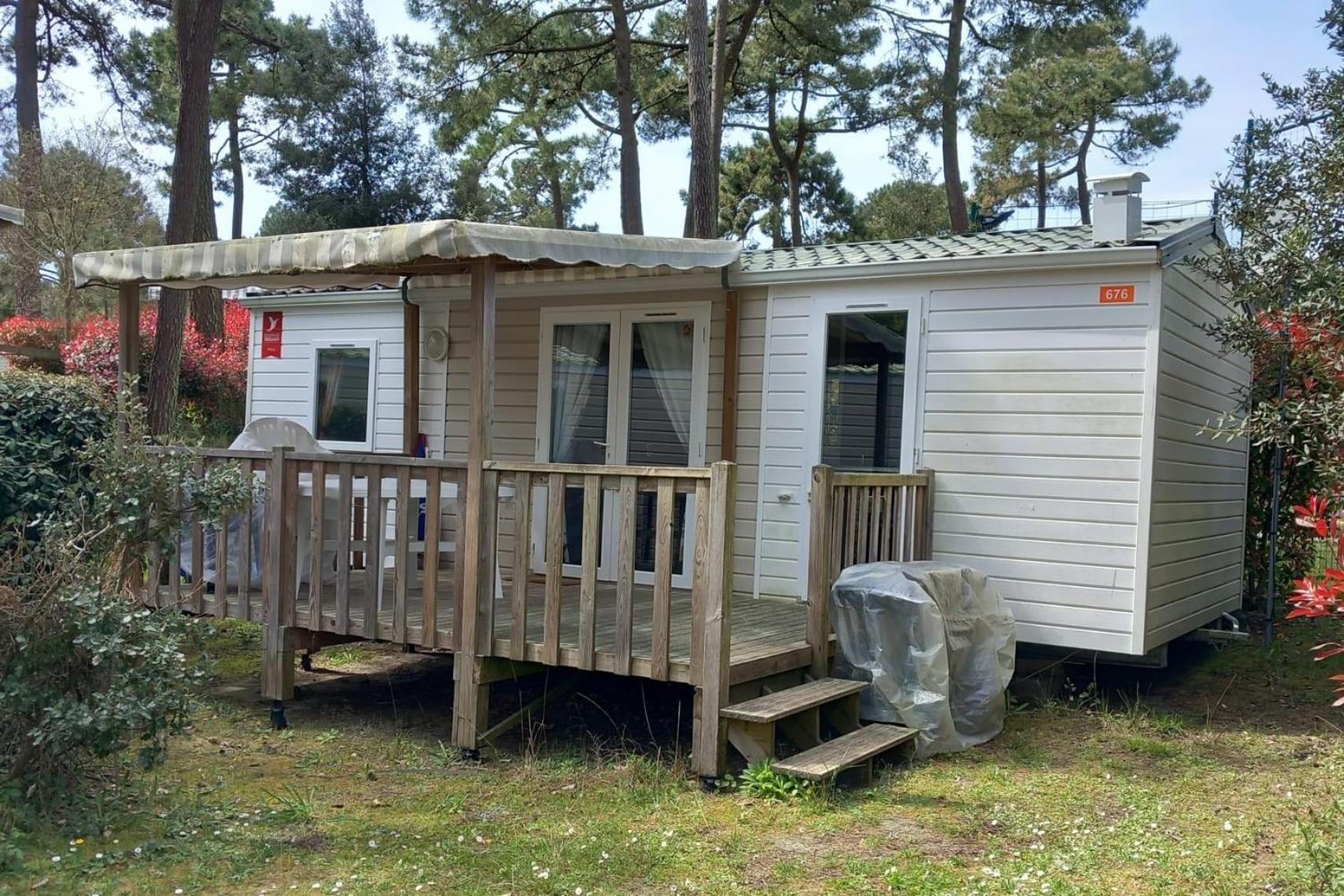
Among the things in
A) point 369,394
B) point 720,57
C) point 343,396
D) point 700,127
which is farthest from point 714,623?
point 720,57

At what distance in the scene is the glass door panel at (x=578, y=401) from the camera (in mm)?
7316

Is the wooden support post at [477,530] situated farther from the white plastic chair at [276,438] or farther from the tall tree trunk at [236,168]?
the tall tree trunk at [236,168]

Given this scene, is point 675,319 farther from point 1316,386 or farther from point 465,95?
point 465,95

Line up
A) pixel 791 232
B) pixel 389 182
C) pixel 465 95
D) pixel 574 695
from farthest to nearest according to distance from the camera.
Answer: pixel 389 182, pixel 791 232, pixel 465 95, pixel 574 695

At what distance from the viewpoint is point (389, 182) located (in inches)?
866

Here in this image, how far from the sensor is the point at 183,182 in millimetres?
9539

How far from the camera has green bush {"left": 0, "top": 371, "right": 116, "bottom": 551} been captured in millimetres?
4754

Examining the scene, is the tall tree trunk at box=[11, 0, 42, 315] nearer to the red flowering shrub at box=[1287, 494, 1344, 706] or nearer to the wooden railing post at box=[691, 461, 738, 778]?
the wooden railing post at box=[691, 461, 738, 778]

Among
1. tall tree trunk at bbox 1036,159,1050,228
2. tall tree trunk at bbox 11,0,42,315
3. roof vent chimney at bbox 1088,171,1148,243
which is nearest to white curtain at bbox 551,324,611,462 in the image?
roof vent chimney at bbox 1088,171,1148,243

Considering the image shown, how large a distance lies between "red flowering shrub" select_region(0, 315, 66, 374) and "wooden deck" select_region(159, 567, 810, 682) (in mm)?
12088

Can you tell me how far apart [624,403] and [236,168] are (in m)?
18.6

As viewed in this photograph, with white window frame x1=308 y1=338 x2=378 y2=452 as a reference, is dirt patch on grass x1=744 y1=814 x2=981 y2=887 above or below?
below

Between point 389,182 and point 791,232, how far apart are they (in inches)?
327

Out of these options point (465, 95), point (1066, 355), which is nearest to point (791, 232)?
point (465, 95)
